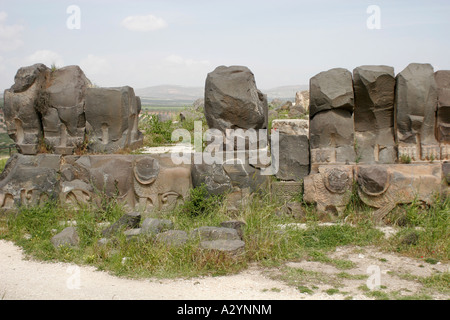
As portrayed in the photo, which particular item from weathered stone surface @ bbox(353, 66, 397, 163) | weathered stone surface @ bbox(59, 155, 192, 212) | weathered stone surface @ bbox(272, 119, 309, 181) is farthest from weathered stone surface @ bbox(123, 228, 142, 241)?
weathered stone surface @ bbox(353, 66, 397, 163)

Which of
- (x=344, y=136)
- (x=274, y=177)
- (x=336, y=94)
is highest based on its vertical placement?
(x=336, y=94)

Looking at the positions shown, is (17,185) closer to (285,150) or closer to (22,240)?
(22,240)

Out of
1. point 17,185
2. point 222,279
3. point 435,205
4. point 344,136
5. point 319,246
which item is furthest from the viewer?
point 344,136

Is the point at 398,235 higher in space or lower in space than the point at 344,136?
lower

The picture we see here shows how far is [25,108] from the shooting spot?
795 centimetres

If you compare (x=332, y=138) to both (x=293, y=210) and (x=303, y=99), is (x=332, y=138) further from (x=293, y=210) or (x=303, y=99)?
(x=303, y=99)

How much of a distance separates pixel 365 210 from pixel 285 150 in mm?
1693

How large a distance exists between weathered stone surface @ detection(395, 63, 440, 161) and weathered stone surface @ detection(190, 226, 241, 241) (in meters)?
3.25

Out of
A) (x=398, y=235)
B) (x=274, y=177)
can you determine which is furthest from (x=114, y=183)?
(x=398, y=235)

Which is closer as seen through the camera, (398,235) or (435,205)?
(398,235)

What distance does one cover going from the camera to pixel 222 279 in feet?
16.0

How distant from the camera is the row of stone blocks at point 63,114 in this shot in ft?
26.1

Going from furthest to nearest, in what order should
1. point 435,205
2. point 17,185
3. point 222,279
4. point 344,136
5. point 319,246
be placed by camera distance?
point 344,136, point 17,185, point 435,205, point 319,246, point 222,279

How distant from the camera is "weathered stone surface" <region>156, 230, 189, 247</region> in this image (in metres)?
5.39
